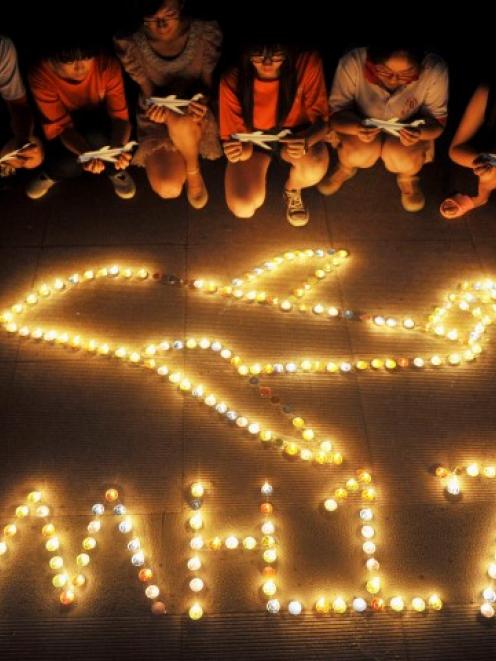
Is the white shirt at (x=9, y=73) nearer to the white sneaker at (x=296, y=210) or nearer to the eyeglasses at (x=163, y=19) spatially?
the eyeglasses at (x=163, y=19)

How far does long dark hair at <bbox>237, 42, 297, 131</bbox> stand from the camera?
2350 mm

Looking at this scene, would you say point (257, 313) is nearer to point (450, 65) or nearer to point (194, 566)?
point (194, 566)

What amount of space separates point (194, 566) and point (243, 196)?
1881 mm

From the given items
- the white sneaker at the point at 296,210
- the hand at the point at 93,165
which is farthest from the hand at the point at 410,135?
the hand at the point at 93,165

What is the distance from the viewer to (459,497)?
208cm

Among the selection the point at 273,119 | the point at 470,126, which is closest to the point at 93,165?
the point at 273,119

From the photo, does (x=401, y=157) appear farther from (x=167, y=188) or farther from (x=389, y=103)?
(x=167, y=188)

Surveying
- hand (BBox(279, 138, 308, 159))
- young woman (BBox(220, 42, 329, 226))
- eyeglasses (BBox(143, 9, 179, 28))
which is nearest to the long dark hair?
young woman (BBox(220, 42, 329, 226))

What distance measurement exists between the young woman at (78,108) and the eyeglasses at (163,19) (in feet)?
0.96

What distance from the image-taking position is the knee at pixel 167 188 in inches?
117

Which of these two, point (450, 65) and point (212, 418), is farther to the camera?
point (450, 65)

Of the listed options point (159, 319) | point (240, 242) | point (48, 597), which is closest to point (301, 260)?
point (240, 242)

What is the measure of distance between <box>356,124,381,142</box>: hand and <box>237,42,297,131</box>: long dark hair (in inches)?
14.5

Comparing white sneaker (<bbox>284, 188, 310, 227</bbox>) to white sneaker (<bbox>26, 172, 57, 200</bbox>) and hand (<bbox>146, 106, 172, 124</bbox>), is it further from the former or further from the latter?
white sneaker (<bbox>26, 172, 57, 200</bbox>)
